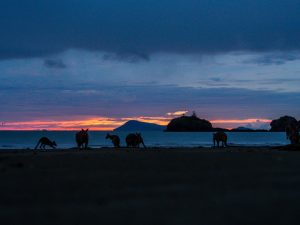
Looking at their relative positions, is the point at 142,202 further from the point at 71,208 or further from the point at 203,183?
the point at 203,183

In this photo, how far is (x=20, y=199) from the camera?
6188 mm

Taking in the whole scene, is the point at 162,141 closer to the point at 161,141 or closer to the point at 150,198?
the point at 161,141

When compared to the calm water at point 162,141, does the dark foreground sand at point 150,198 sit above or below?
below

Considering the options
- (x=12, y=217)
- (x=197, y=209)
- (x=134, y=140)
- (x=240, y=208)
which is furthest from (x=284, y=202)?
(x=134, y=140)

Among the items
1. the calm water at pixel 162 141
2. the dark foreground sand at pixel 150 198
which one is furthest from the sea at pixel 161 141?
the dark foreground sand at pixel 150 198

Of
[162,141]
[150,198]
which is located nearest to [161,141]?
[162,141]

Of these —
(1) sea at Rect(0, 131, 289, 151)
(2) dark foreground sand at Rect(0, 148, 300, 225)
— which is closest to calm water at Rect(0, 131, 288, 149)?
(1) sea at Rect(0, 131, 289, 151)

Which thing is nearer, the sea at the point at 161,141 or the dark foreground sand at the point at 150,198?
the dark foreground sand at the point at 150,198

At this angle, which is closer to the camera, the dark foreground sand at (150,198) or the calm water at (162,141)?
the dark foreground sand at (150,198)

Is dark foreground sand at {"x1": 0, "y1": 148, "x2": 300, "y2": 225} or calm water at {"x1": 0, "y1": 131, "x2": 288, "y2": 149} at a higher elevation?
calm water at {"x1": 0, "y1": 131, "x2": 288, "y2": 149}

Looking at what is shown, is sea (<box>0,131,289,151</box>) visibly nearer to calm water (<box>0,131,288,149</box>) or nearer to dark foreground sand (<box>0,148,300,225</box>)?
calm water (<box>0,131,288,149</box>)

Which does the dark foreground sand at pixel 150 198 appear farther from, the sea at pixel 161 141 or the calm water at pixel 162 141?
the calm water at pixel 162 141

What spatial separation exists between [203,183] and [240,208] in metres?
2.18

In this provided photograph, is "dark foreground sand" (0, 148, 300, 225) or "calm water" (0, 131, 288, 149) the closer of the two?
"dark foreground sand" (0, 148, 300, 225)
